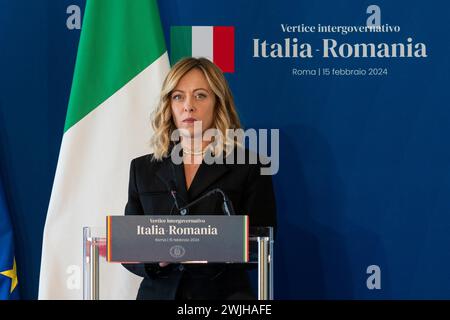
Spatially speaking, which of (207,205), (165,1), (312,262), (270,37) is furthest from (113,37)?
(312,262)

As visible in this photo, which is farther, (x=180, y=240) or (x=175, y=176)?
(x=175, y=176)

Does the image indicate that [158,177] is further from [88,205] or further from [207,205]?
[88,205]

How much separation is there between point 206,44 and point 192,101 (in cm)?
85

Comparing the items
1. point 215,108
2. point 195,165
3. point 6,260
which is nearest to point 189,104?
point 215,108

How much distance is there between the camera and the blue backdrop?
3.84m

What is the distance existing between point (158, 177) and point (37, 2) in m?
1.45

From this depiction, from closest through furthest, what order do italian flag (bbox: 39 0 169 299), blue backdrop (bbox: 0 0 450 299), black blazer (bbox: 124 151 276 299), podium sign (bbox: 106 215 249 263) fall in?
podium sign (bbox: 106 215 249 263) < black blazer (bbox: 124 151 276 299) < italian flag (bbox: 39 0 169 299) < blue backdrop (bbox: 0 0 450 299)

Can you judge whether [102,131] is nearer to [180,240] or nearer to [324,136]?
[324,136]

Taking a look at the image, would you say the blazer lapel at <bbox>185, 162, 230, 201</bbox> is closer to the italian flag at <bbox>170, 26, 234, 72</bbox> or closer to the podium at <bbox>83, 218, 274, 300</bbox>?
the podium at <bbox>83, 218, 274, 300</bbox>

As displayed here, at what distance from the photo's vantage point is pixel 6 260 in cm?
369

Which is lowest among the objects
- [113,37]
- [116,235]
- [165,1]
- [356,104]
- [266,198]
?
[116,235]

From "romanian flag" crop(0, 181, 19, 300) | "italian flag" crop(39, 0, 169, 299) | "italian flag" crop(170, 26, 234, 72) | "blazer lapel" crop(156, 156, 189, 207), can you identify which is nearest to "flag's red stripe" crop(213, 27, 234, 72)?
"italian flag" crop(170, 26, 234, 72)

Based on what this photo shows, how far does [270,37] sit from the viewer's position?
154 inches

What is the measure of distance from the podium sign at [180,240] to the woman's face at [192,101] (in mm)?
892
